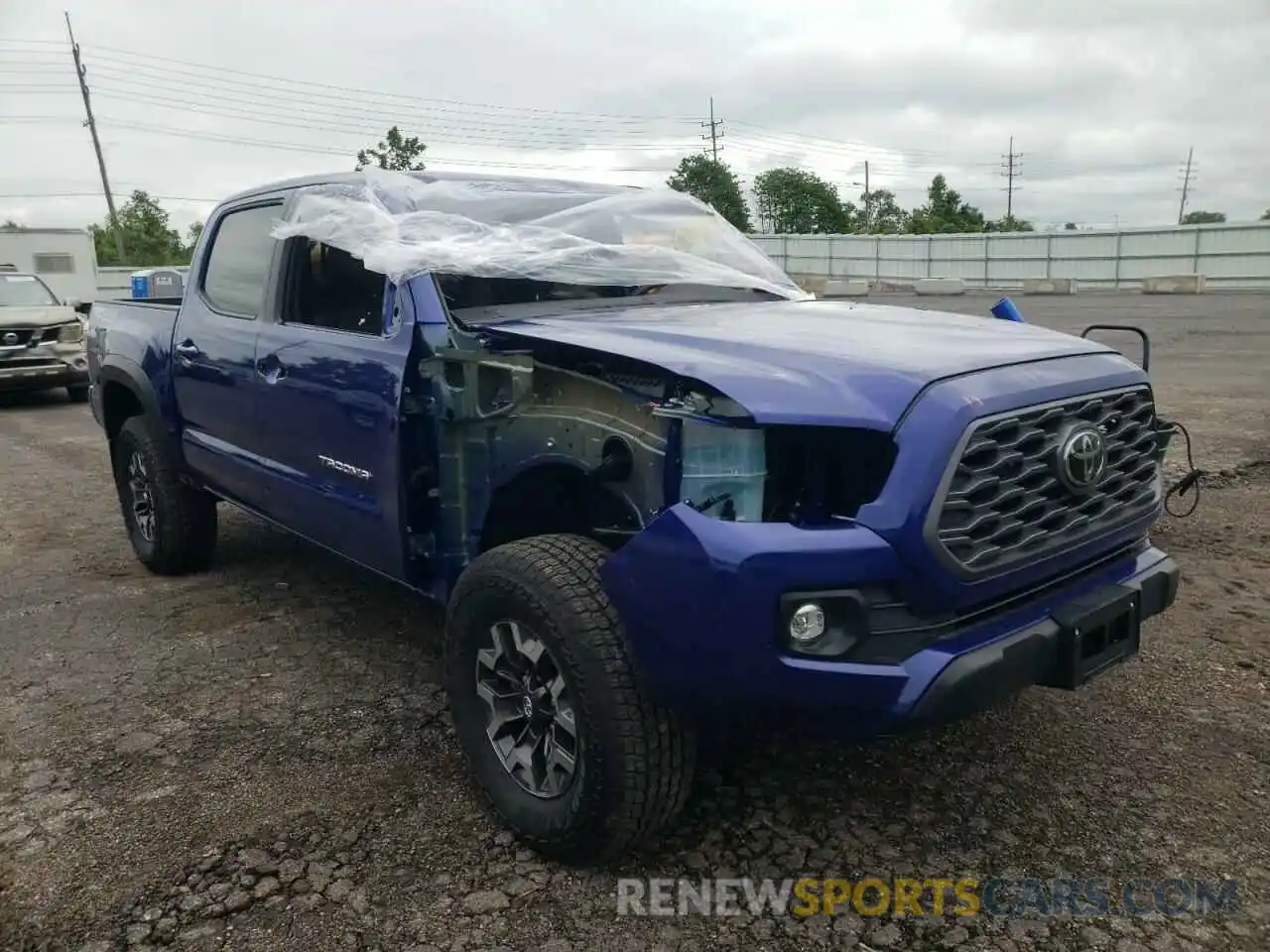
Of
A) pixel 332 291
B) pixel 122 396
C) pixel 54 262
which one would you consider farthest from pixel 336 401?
pixel 54 262

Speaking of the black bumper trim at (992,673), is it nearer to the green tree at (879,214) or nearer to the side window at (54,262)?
the side window at (54,262)

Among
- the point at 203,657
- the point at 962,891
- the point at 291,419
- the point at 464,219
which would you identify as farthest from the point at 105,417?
the point at 962,891

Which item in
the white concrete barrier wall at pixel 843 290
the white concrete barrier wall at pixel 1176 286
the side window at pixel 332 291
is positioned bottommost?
the white concrete barrier wall at pixel 1176 286

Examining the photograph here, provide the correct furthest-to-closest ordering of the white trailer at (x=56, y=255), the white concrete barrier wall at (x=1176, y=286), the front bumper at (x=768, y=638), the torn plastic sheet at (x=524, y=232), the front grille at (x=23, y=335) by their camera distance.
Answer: the white concrete barrier wall at (x=1176, y=286) < the white trailer at (x=56, y=255) < the front grille at (x=23, y=335) < the torn plastic sheet at (x=524, y=232) < the front bumper at (x=768, y=638)

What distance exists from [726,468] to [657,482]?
9.4 inches

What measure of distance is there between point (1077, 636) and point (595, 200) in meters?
2.50

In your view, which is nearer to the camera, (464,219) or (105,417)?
(464,219)

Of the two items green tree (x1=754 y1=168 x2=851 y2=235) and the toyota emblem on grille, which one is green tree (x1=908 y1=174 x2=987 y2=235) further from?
the toyota emblem on grille

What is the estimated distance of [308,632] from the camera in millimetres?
4340

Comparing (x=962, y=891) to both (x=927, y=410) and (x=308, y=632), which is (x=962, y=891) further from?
(x=308, y=632)

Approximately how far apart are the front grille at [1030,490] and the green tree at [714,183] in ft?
175

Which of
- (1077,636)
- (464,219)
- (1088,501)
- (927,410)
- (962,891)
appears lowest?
(962,891)
